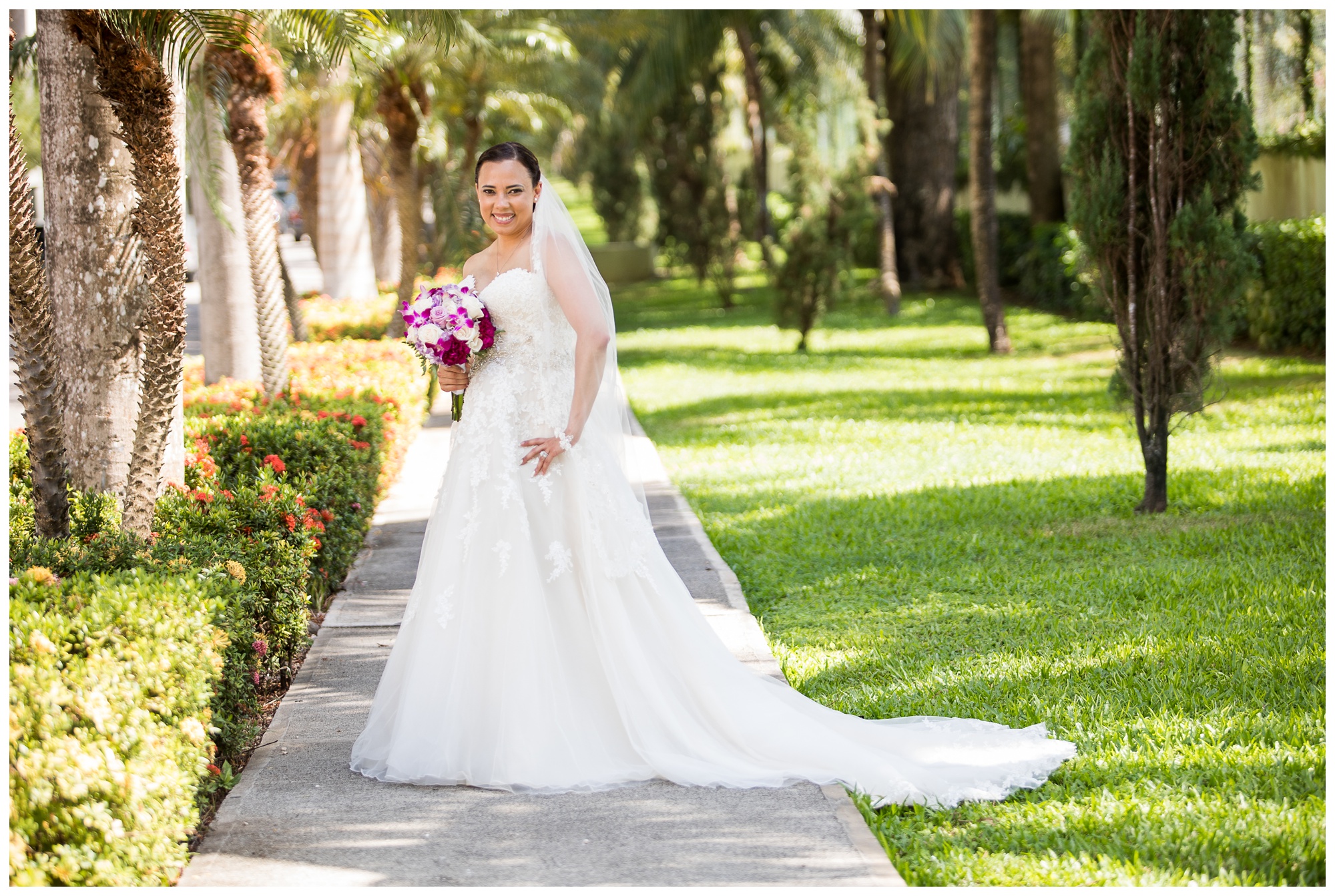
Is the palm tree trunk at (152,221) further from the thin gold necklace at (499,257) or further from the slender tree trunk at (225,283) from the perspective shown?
the slender tree trunk at (225,283)

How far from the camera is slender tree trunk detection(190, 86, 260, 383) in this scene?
1023cm

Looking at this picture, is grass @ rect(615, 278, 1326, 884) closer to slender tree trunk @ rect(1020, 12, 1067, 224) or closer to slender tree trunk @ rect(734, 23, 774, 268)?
slender tree trunk @ rect(1020, 12, 1067, 224)

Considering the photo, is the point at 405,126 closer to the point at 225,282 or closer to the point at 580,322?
the point at 225,282

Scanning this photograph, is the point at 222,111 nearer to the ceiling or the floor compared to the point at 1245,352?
nearer to the ceiling

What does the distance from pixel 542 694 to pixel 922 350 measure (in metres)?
14.1

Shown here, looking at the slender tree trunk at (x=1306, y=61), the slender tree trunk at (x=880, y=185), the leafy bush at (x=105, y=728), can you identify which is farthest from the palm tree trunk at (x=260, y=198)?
the slender tree trunk at (x=1306, y=61)

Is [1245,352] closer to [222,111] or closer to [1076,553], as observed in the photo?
[1076,553]

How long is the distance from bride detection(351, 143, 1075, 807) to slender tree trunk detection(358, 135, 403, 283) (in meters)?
18.4

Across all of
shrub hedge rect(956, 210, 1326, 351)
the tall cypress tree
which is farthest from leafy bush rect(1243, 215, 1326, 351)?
the tall cypress tree

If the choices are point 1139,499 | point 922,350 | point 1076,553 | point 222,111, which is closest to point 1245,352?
point 922,350

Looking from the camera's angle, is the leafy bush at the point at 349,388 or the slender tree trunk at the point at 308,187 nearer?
the leafy bush at the point at 349,388

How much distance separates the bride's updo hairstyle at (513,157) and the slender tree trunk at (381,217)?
18.3 metres

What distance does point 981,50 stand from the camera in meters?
16.1

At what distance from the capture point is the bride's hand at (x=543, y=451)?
14.2ft
